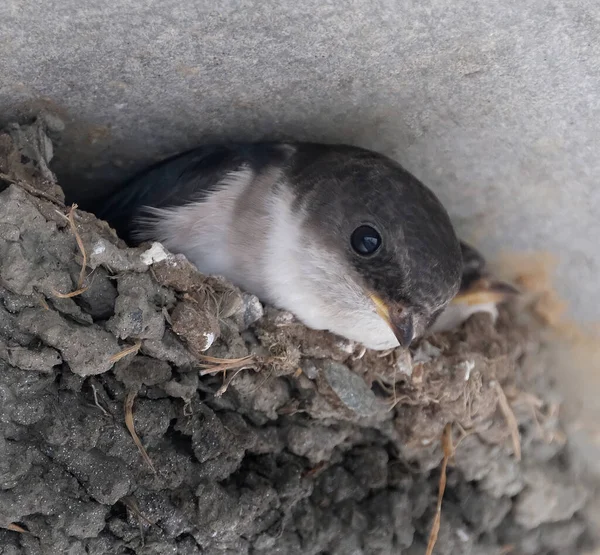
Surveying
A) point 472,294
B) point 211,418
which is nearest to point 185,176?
point 211,418

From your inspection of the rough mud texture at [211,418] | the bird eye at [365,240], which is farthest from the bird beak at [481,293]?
the bird eye at [365,240]

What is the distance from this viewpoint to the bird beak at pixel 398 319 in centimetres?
216

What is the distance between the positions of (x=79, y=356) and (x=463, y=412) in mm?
1246

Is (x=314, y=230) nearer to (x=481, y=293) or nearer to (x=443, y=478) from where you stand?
(x=481, y=293)

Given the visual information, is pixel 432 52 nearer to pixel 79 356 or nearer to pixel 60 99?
pixel 60 99

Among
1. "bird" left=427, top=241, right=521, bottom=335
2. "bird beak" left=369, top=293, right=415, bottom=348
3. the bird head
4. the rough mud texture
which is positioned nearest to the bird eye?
the bird head

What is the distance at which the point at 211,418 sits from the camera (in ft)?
7.29

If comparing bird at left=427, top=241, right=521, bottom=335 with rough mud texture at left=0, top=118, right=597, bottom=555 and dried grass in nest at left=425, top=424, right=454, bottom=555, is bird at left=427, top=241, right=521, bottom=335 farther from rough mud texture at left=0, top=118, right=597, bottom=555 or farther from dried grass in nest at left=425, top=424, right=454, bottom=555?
dried grass in nest at left=425, top=424, right=454, bottom=555

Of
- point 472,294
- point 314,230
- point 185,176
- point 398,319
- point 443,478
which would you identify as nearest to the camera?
point 398,319

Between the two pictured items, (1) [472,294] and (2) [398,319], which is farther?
(1) [472,294]

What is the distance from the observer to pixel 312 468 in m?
2.48

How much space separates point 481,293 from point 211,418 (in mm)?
1133

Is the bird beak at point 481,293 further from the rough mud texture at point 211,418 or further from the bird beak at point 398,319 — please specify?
the bird beak at point 398,319

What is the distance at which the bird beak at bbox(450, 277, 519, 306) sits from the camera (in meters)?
2.87
